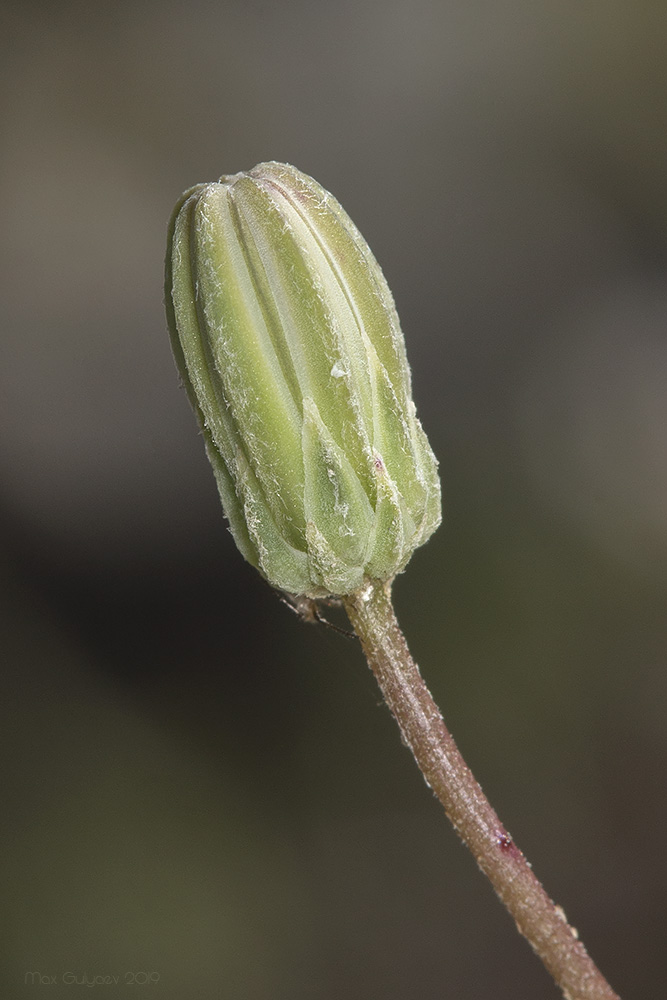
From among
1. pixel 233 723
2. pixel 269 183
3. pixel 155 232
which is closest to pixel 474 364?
pixel 155 232

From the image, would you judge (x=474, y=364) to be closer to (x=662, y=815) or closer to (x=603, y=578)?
(x=603, y=578)

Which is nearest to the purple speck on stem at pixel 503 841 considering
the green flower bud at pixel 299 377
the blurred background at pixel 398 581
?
the green flower bud at pixel 299 377

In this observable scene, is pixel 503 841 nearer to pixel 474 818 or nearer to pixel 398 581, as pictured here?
pixel 474 818

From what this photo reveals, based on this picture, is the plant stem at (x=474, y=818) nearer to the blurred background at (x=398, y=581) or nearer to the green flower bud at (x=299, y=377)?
the green flower bud at (x=299, y=377)

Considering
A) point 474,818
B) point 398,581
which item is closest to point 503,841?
point 474,818

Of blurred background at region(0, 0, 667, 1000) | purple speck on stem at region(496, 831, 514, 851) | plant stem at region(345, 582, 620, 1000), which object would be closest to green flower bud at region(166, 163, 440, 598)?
plant stem at region(345, 582, 620, 1000)

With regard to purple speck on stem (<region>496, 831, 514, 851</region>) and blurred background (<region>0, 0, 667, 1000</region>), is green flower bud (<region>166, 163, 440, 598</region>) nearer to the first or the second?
purple speck on stem (<region>496, 831, 514, 851</region>)
